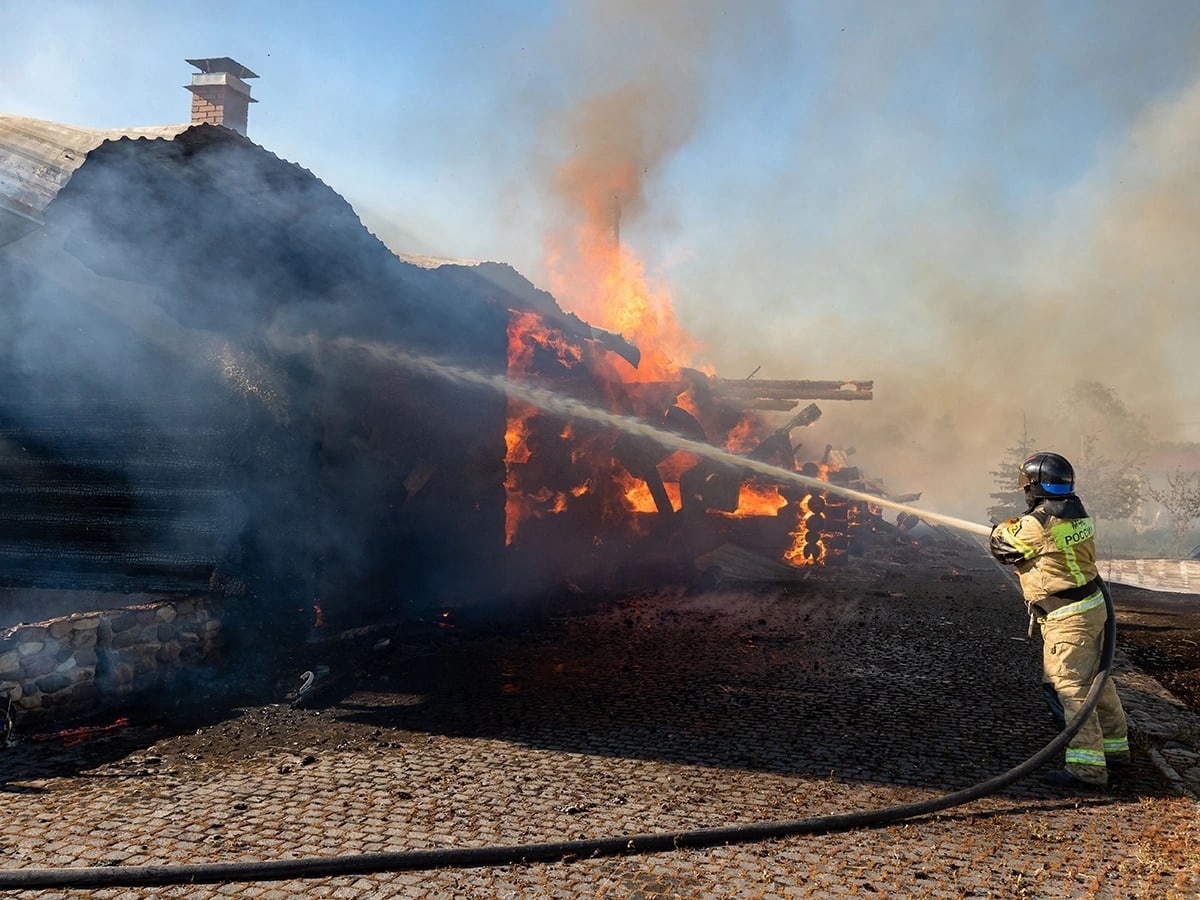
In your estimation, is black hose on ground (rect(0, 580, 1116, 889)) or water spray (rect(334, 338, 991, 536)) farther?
water spray (rect(334, 338, 991, 536))

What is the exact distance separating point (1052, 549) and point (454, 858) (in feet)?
14.2

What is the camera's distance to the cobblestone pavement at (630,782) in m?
3.43

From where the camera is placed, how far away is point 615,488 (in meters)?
13.6

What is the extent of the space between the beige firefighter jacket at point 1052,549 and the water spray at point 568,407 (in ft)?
2.92

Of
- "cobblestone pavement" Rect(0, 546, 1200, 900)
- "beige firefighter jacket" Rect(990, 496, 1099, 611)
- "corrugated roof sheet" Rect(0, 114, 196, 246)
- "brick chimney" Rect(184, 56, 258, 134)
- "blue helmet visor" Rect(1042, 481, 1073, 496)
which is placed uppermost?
"brick chimney" Rect(184, 56, 258, 134)

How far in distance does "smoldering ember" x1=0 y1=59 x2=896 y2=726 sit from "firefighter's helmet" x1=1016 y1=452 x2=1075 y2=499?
633cm

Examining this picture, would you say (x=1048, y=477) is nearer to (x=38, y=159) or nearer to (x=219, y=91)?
(x=38, y=159)

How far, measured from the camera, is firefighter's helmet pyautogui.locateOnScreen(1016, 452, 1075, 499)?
5.32 m

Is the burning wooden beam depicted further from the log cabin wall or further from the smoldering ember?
the log cabin wall

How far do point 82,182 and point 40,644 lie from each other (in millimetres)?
3584

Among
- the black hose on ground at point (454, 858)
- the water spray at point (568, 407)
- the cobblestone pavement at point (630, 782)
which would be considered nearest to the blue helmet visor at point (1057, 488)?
the water spray at point (568, 407)

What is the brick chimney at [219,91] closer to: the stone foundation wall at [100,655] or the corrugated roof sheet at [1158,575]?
the stone foundation wall at [100,655]

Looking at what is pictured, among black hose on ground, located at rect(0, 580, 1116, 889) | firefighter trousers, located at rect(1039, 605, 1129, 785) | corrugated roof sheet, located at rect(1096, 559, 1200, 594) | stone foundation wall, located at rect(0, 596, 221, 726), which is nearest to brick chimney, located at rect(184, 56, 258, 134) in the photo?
stone foundation wall, located at rect(0, 596, 221, 726)

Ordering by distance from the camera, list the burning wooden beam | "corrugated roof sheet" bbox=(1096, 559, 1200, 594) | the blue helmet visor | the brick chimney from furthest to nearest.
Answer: the burning wooden beam
"corrugated roof sheet" bbox=(1096, 559, 1200, 594)
the brick chimney
the blue helmet visor
